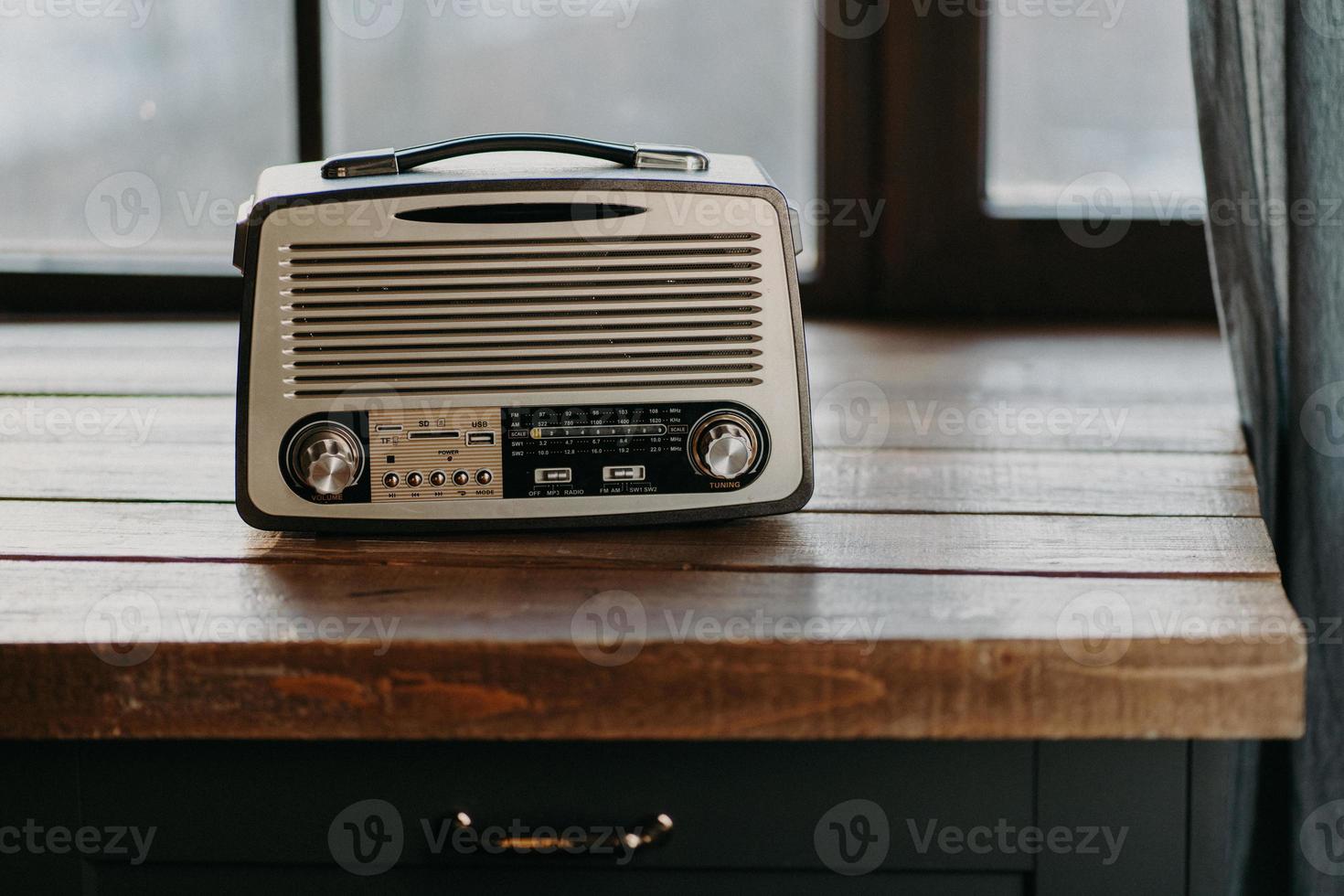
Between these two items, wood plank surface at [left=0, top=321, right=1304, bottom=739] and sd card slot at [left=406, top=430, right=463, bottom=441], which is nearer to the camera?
wood plank surface at [left=0, top=321, right=1304, bottom=739]

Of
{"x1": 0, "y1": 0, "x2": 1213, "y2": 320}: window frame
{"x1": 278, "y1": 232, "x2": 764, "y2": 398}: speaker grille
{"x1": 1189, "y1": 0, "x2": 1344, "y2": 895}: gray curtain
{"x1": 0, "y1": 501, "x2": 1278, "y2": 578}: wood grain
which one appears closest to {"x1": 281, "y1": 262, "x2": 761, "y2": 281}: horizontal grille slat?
{"x1": 278, "y1": 232, "x2": 764, "y2": 398}: speaker grille

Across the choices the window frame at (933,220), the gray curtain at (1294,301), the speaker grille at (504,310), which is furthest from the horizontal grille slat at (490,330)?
the window frame at (933,220)

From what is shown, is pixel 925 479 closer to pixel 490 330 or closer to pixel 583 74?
pixel 490 330

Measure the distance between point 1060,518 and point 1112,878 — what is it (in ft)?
0.73

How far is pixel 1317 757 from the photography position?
90cm

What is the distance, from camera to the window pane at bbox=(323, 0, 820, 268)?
4.72 ft

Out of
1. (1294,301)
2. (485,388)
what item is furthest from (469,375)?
(1294,301)

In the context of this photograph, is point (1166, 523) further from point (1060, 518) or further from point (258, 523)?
point (258, 523)

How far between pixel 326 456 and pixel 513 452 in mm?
108

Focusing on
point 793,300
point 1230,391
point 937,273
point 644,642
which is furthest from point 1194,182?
point 644,642

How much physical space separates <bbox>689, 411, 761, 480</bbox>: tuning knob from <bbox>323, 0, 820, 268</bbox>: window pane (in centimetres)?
77

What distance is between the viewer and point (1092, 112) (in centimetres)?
142

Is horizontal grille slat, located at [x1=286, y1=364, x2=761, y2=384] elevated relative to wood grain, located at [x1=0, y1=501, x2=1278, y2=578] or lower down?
elevated

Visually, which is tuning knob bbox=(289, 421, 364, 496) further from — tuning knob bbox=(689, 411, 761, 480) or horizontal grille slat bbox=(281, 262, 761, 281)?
tuning knob bbox=(689, 411, 761, 480)
